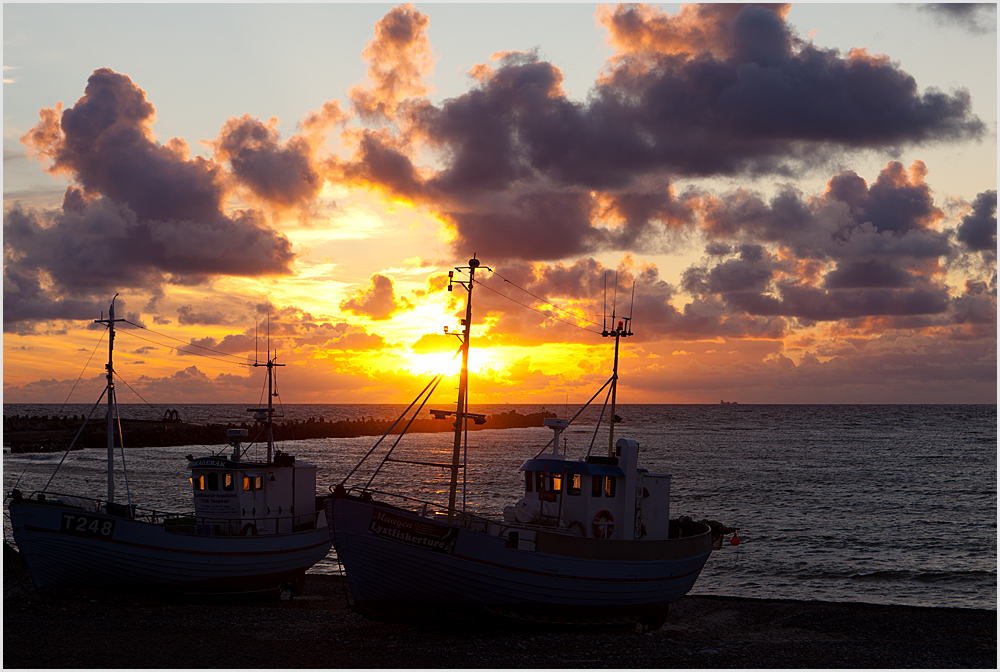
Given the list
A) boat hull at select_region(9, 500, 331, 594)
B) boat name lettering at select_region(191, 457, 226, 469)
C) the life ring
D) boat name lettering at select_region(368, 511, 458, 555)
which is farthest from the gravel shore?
boat name lettering at select_region(191, 457, 226, 469)

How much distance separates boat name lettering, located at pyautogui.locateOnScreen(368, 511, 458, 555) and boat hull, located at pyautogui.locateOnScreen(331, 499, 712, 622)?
3 centimetres

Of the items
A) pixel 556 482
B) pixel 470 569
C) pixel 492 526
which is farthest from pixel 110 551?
pixel 556 482

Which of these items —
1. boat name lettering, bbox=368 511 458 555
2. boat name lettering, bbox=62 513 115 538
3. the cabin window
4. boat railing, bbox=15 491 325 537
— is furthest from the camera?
boat railing, bbox=15 491 325 537

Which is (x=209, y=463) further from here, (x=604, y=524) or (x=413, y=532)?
(x=604, y=524)

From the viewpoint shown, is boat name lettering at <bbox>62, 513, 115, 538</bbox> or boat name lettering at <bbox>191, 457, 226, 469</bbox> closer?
boat name lettering at <bbox>62, 513, 115, 538</bbox>

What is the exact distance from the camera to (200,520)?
27047 mm

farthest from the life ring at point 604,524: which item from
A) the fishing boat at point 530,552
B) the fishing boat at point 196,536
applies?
the fishing boat at point 196,536

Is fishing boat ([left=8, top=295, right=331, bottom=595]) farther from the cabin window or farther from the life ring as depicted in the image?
the life ring

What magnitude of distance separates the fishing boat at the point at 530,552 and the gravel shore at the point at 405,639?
0.76 meters

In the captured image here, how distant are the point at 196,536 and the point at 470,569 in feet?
33.4

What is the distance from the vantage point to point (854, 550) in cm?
4094

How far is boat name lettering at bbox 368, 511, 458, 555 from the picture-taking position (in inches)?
817

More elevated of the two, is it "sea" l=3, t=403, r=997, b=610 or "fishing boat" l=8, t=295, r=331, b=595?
"fishing boat" l=8, t=295, r=331, b=595

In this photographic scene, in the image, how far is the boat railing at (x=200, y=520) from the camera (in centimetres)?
2488
